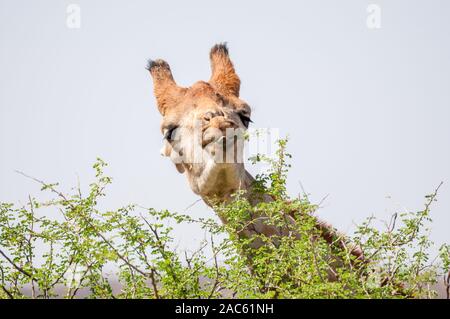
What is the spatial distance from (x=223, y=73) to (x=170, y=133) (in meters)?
1.14

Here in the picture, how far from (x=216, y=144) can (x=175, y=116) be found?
1.07 m

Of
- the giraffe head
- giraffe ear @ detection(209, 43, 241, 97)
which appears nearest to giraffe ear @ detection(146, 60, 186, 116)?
the giraffe head

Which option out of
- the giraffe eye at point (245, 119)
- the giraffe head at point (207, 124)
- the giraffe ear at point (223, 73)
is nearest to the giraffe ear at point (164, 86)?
the giraffe head at point (207, 124)

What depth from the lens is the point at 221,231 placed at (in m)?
6.10

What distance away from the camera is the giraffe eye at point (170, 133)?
7755 mm

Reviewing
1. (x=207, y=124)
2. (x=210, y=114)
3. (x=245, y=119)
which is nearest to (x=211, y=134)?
(x=207, y=124)

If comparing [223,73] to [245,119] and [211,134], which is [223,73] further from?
[211,134]

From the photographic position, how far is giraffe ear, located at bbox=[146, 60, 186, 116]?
324 inches

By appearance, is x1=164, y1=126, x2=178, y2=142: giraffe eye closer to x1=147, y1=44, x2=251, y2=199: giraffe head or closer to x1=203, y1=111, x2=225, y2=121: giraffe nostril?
x1=147, y1=44, x2=251, y2=199: giraffe head

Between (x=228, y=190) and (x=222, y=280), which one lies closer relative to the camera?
(x=222, y=280)

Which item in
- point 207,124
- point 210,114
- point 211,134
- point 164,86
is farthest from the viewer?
point 164,86

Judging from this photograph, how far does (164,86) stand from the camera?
8539 millimetres
